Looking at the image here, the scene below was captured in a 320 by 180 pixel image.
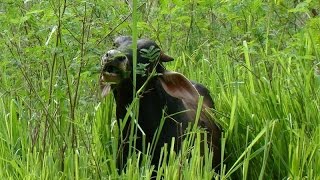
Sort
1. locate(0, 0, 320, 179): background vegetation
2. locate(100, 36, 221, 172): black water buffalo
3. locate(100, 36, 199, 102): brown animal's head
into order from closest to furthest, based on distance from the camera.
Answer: locate(0, 0, 320, 179): background vegetation, locate(100, 36, 199, 102): brown animal's head, locate(100, 36, 221, 172): black water buffalo

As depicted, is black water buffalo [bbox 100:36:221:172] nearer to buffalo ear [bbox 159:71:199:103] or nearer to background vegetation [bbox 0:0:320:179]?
buffalo ear [bbox 159:71:199:103]

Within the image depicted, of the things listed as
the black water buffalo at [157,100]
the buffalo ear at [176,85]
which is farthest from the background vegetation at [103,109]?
the buffalo ear at [176,85]

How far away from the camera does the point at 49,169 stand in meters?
3.23

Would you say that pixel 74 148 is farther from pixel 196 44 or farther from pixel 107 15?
pixel 196 44

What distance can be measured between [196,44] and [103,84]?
2402 mm

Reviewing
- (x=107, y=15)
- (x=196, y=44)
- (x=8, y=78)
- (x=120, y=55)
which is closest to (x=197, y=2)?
(x=196, y=44)

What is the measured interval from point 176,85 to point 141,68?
1.45 ft

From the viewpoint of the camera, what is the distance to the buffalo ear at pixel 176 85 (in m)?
3.74

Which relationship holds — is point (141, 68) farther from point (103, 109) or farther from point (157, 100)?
point (103, 109)

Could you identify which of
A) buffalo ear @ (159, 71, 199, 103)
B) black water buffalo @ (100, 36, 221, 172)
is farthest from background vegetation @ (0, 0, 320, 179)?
buffalo ear @ (159, 71, 199, 103)

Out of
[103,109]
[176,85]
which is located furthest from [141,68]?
[103,109]

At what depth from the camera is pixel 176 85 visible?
149 inches

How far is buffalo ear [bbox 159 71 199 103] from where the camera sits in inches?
147

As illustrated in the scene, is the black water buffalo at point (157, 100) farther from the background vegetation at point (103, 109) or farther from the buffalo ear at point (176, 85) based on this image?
the background vegetation at point (103, 109)
